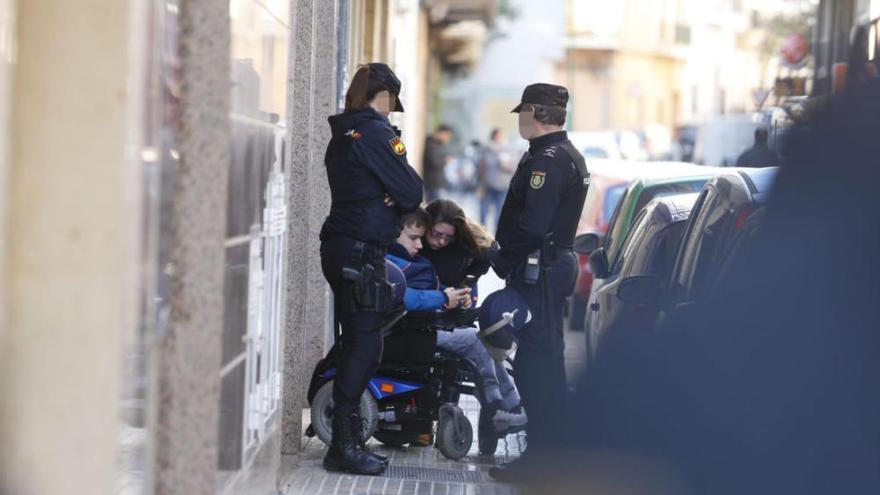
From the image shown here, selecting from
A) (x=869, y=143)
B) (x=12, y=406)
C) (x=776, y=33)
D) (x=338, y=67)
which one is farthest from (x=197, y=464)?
(x=776, y=33)

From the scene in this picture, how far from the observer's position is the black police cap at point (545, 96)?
787cm

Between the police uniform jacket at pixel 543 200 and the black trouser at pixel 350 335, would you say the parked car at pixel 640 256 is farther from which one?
the black trouser at pixel 350 335

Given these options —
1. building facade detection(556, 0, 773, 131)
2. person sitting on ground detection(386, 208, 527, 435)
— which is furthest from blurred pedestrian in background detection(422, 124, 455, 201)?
building facade detection(556, 0, 773, 131)

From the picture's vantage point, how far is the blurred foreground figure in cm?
329

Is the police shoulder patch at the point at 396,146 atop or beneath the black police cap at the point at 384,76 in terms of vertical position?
beneath

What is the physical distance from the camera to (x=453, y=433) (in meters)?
8.15

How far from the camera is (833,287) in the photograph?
3.40 m

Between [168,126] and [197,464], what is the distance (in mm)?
945

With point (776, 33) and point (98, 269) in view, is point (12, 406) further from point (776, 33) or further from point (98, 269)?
point (776, 33)

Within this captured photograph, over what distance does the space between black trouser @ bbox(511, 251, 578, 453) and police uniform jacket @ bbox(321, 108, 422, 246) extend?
0.79m

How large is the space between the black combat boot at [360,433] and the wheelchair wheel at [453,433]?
399 millimetres

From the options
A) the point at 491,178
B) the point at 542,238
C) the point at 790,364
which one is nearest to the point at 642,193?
the point at 542,238

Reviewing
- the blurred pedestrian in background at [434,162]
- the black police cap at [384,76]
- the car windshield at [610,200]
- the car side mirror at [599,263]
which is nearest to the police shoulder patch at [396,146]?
the black police cap at [384,76]

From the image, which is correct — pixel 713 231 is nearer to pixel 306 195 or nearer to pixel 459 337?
pixel 459 337
